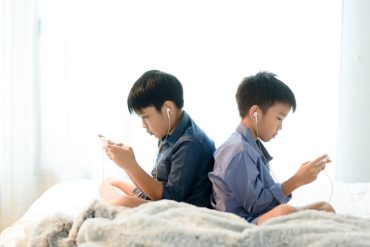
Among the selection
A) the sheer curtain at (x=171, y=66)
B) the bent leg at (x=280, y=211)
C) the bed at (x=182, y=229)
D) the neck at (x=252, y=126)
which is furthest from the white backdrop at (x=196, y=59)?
the bed at (x=182, y=229)

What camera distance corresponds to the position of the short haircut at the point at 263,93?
1398 mm

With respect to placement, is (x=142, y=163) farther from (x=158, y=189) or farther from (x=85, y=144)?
(x=158, y=189)

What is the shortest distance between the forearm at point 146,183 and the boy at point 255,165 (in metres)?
0.16

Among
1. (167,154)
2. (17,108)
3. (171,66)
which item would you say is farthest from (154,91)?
(17,108)

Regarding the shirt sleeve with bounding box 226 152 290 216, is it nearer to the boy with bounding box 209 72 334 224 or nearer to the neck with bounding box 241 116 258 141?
the boy with bounding box 209 72 334 224

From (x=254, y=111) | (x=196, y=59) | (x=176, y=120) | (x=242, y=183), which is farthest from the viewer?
(x=196, y=59)

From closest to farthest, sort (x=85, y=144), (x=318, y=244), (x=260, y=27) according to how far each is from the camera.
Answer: (x=318, y=244)
(x=260, y=27)
(x=85, y=144)

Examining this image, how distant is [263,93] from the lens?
55.1 inches

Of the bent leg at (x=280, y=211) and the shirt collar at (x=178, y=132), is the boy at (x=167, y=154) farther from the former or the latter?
the bent leg at (x=280, y=211)

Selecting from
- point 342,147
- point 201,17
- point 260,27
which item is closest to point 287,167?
point 342,147

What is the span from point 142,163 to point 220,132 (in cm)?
41

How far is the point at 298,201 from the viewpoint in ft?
5.67

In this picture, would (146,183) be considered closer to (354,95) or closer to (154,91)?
(154,91)

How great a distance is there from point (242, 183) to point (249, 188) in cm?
2
